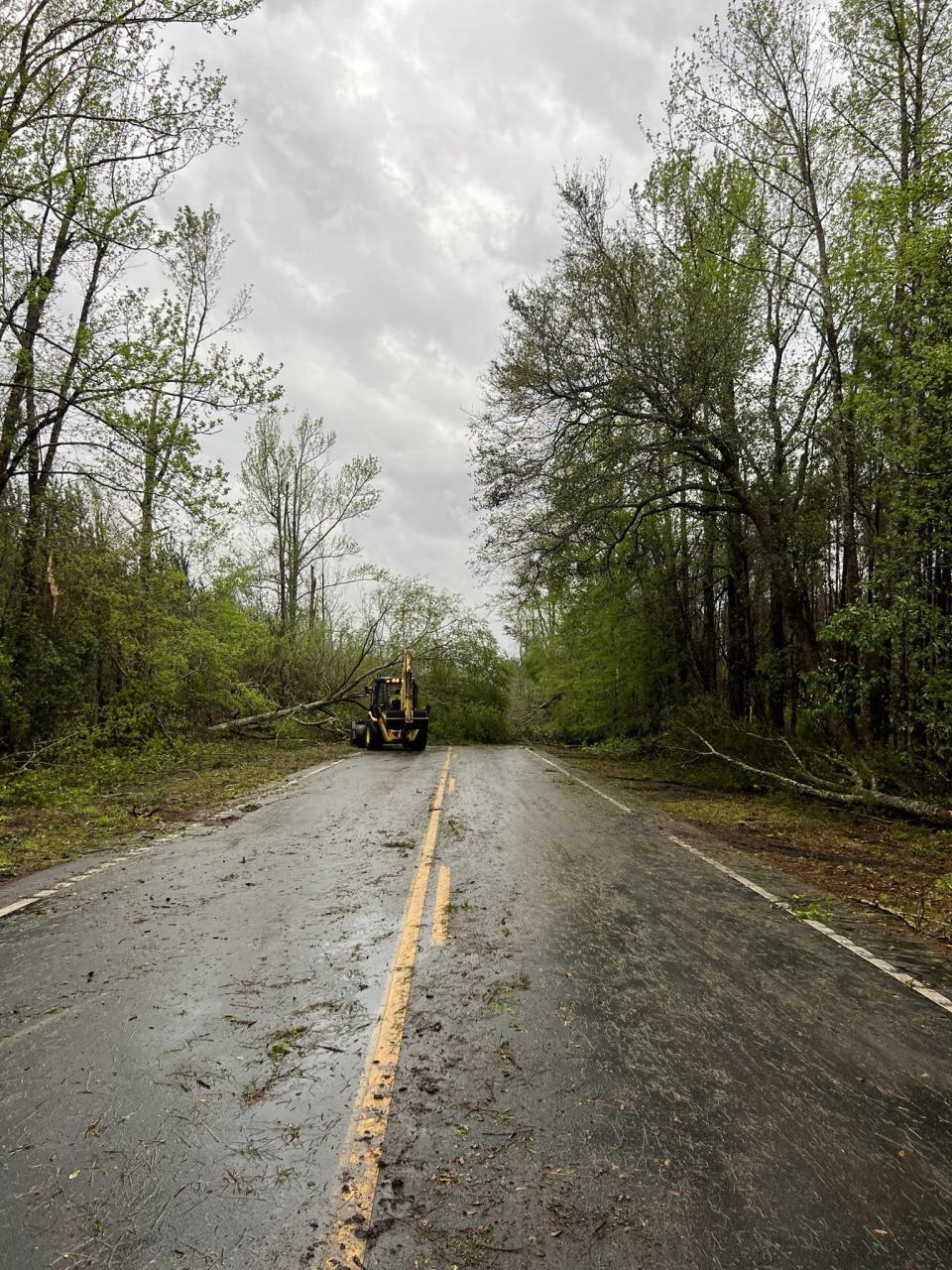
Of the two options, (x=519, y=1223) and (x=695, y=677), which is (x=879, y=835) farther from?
(x=695, y=677)

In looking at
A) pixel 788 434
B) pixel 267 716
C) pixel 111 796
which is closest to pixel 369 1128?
pixel 111 796

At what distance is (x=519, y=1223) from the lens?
201cm

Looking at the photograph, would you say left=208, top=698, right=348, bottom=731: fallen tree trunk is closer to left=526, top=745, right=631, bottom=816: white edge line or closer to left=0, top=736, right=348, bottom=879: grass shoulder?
left=0, top=736, right=348, bottom=879: grass shoulder

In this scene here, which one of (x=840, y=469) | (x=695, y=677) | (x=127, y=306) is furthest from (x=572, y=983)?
(x=695, y=677)

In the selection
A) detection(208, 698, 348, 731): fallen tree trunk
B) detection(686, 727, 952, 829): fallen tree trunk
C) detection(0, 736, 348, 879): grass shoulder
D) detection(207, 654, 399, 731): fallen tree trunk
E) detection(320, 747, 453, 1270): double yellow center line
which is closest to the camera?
detection(320, 747, 453, 1270): double yellow center line

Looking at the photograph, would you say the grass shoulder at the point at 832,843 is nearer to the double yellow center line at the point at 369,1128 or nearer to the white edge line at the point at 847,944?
the white edge line at the point at 847,944

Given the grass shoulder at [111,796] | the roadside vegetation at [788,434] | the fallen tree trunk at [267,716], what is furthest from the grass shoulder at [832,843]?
the fallen tree trunk at [267,716]

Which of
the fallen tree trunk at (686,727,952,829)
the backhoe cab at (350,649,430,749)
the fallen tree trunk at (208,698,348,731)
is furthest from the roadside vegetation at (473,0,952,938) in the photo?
the fallen tree trunk at (208,698,348,731)

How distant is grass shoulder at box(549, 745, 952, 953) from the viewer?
6.03 m

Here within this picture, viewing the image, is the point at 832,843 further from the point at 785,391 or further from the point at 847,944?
the point at 785,391

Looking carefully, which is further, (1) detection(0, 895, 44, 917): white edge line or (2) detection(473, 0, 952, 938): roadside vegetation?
(2) detection(473, 0, 952, 938): roadside vegetation

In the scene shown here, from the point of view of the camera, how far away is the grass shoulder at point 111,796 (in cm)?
741

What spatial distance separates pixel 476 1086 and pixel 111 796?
974 cm

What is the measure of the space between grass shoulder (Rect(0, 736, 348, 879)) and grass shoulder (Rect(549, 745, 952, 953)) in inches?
301
